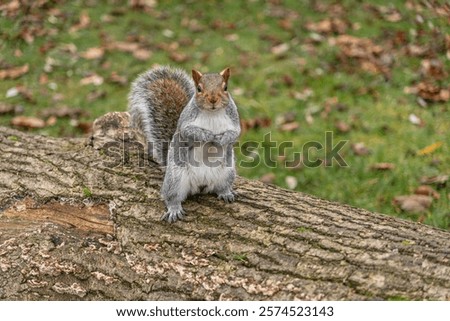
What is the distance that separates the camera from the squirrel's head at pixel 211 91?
220 cm

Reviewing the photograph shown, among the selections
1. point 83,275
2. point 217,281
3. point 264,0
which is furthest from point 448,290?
point 264,0

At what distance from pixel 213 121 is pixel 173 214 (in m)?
0.45

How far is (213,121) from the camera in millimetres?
2297

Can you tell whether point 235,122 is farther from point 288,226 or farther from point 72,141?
point 72,141

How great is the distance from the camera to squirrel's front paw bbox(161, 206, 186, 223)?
229cm

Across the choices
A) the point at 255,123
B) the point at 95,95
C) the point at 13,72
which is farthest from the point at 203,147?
the point at 13,72

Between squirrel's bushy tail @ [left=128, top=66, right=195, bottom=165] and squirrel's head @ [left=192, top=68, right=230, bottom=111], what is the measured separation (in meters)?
0.45

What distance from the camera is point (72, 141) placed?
298 centimetres

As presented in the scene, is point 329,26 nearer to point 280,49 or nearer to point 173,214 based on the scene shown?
point 280,49

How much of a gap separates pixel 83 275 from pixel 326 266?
3.16 feet

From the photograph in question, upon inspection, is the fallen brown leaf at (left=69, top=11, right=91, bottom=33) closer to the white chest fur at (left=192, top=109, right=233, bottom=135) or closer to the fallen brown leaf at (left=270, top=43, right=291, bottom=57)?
the fallen brown leaf at (left=270, top=43, right=291, bottom=57)

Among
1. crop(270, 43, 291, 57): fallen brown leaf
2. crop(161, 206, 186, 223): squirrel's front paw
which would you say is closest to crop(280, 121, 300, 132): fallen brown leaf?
crop(270, 43, 291, 57): fallen brown leaf

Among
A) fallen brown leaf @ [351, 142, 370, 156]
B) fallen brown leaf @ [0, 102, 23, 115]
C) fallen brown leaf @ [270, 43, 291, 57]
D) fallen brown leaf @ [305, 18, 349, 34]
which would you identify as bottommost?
fallen brown leaf @ [0, 102, 23, 115]

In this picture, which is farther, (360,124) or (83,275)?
(360,124)
